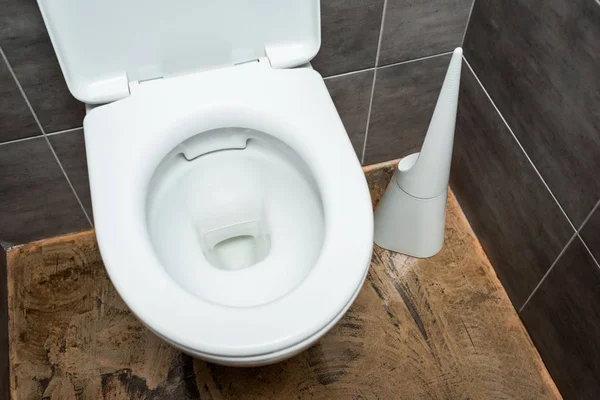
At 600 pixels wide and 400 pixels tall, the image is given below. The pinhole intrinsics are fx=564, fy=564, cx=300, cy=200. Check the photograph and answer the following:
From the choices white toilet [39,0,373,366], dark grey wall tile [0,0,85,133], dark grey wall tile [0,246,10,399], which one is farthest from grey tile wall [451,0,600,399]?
dark grey wall tile [0,246,10,399]

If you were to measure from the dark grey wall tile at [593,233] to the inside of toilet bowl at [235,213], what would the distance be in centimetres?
40

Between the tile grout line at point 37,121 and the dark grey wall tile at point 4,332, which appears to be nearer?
the tile grout line at point 37,121

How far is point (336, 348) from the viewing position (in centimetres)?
107

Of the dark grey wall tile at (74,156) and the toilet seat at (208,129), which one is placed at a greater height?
the toilet seat at (208,129)

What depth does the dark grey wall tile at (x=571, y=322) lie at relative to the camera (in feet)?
2.91

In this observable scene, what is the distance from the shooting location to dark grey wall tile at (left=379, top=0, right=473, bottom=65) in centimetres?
Result: 98

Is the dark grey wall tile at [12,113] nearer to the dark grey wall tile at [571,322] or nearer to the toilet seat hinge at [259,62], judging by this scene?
the toilet seat hinge at [259,62]

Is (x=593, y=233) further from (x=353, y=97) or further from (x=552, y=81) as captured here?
(x=353, y=97)

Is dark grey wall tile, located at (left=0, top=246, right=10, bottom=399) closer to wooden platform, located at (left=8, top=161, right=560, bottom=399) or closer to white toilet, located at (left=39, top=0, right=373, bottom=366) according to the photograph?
wooden platform, located at (left=8, top=161, right=560, bottom=399)

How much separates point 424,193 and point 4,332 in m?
0.84

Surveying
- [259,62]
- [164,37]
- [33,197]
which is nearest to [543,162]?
[259,62]

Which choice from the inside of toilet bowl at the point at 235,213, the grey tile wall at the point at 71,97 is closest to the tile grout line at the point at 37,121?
the grey tile wall at the point at 71,97

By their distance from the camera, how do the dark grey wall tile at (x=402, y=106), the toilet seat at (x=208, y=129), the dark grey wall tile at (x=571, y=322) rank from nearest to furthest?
the toilet seat at (x=208, y=129) → the dark grey wall tile at (x=571, y=322) → the dark grey wall tile at (x=402, y=106)

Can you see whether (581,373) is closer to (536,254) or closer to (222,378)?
(536,254)
